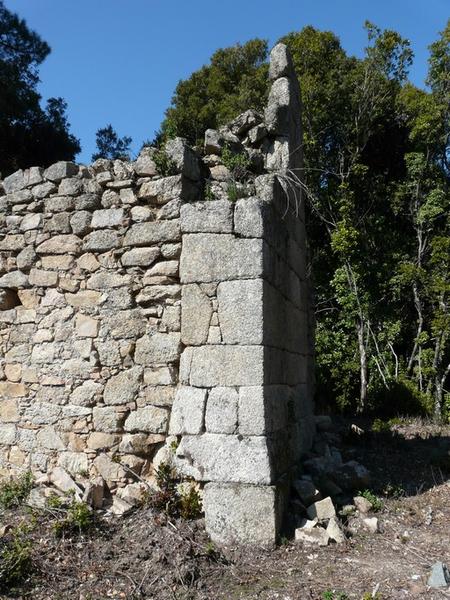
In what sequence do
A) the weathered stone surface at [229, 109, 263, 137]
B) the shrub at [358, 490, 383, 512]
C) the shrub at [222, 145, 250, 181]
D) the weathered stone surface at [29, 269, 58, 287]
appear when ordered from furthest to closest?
the weathered stone surface at [229, 109, 263, 137] < the weathered stone surface at [29, 269, 58, 287] < the shrub at [222, 145, 250, 181] < the shrub at [358, 490, 383, 512]

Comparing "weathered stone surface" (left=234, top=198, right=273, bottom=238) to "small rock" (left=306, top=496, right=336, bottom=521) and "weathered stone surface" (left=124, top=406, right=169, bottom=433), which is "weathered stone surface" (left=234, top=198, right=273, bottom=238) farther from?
"small rock" (left=306, top=496, right=336, bottom=521)

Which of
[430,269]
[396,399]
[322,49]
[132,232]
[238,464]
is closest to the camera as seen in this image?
[238,464]

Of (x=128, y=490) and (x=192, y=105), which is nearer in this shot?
(x=128, y=490)

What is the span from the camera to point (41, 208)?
580 cm

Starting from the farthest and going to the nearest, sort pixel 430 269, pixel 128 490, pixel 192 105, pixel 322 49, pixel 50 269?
pixel 192 105, pixel 322 49, pixel 430 269, pixel 50 269, pixel 128 490

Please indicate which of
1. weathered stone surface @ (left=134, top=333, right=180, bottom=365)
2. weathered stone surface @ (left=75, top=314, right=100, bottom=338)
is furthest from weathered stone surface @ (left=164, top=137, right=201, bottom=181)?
weathered stone surface @ (left=75, top=314, right=100, bottom=338)

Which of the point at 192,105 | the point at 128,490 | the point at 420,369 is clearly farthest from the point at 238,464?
the point at 192,105

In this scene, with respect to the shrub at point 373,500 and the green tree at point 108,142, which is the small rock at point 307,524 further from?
the green tree at point 108,142

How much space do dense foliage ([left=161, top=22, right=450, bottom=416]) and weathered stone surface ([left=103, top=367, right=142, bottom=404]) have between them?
24.1 ft

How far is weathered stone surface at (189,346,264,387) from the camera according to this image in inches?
181

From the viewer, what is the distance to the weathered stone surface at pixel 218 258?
4.75 meters

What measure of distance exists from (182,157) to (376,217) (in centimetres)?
970

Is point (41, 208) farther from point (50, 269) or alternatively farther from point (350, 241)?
point (350, 241)

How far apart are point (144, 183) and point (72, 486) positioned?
279 centimetres
